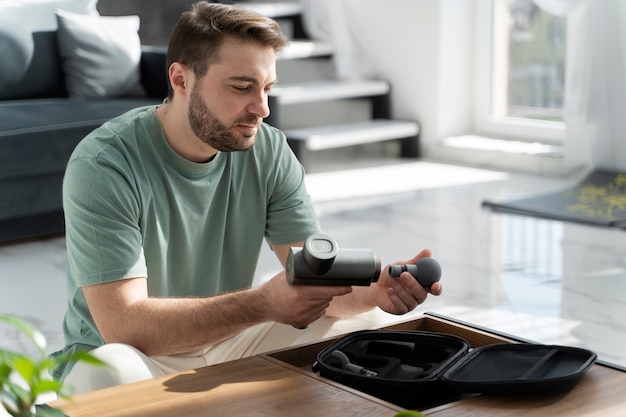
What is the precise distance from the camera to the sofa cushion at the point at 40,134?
13.4 feet

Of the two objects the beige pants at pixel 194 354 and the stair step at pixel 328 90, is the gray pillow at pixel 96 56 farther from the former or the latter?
the beige pants at pixel 194 354

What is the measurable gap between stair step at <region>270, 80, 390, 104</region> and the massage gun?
13.7ft

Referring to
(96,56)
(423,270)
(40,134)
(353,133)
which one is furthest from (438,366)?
(353,133)

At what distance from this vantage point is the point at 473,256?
3.94 metres

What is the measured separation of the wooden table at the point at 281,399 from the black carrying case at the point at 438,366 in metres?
0.02

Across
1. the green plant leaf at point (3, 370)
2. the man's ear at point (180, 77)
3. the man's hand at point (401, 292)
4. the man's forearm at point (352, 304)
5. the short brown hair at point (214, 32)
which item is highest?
the short brown hair at point (214, 32)

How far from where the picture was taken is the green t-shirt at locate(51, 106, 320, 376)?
1897 mm

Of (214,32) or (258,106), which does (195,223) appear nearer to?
(258,106)

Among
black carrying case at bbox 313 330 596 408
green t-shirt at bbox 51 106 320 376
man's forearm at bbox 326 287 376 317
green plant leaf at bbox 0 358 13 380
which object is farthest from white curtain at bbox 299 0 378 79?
green plant leaf at bbox 0 358 13 380

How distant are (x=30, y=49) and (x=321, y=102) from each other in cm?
209

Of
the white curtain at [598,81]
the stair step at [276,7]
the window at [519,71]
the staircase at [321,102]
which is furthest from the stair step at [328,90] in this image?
the white curtain at [598,81]

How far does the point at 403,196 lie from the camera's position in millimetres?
5000

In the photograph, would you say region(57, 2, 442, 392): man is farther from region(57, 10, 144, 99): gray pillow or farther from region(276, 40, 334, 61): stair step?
region(276, 40, 334, 61): stair step

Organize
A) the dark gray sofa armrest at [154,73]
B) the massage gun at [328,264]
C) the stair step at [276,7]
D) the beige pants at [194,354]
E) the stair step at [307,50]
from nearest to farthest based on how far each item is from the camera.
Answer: the massage gun at [328,264] < the beige pants at [194,354] < the dark gray sofa armrest at [154,73] < the stair step at [307,50] < the stair step at [276,7]
